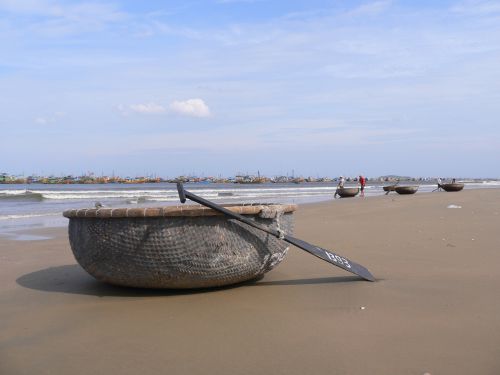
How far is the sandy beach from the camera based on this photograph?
97.7 inches

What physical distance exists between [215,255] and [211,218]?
0.90ft

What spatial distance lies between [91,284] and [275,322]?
1.97m

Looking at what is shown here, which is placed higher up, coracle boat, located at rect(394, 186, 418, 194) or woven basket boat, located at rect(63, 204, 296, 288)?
woven basket boat, located at rect(63, 204, 296, 288)

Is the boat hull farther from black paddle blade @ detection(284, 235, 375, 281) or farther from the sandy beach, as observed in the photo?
black paddle blade @ detection(284, 235, 375, 281)

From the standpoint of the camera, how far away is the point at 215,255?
3699mm

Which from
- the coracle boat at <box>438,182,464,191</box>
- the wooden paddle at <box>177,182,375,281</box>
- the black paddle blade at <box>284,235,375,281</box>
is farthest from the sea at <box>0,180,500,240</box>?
the coracle boat at <box>438,182,464,191</box>

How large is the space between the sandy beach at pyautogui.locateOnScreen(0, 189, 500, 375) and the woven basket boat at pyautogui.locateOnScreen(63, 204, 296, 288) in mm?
166

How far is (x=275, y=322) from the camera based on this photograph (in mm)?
3100

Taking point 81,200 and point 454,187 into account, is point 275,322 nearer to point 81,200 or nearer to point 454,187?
point 454,187

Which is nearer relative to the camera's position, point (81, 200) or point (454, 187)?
point (454, 187)

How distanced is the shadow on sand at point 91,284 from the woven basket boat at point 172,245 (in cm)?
13

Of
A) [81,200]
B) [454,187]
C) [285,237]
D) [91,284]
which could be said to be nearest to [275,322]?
[285,237]

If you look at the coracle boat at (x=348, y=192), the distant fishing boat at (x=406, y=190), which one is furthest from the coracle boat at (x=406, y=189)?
the coracle boat at (x=348, y=192)

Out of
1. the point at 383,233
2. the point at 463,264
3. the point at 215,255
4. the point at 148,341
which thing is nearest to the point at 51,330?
the point at 148,341
